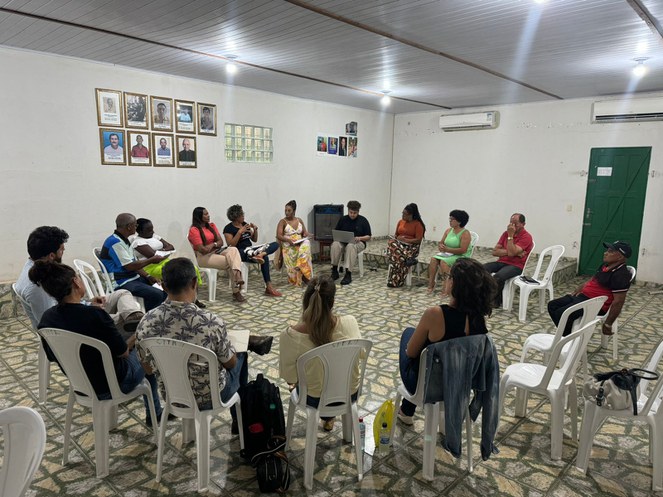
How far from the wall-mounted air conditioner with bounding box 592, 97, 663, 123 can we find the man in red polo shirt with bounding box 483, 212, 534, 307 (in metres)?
2.65

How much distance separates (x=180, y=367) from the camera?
2100 mm

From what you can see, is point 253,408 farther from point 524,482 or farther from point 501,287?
point 501,287

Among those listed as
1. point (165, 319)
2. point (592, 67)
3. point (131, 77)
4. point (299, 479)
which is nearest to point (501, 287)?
point (592, 67)

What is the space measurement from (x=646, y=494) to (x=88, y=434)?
3074mm

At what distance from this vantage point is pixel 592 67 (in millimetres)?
4875

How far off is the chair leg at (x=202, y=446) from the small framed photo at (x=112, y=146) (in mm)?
4101

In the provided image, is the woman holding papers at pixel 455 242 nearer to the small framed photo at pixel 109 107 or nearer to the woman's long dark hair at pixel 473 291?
the woman's long dark hair at pixel 473 291

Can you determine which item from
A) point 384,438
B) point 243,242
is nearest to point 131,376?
point 384,438

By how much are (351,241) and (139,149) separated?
3.09m

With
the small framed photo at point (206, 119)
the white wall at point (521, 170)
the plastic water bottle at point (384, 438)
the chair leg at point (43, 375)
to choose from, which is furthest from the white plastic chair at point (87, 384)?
the white wall at point (521, 170)

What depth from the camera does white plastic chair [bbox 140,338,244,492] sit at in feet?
6.75

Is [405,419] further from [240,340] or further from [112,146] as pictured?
[112,146]

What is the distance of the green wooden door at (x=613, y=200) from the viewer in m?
6.50

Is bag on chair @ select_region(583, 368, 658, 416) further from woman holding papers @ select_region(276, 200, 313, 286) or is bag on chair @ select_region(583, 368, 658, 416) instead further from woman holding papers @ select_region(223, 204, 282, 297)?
woman holding papers @ select_region(276, 200, 313, 286)
